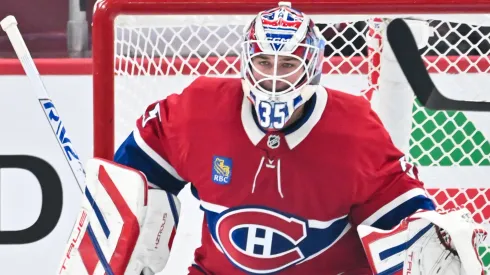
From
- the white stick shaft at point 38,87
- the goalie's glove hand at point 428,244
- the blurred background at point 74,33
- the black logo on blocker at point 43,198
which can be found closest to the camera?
the goalie's glove hand at point 428,244

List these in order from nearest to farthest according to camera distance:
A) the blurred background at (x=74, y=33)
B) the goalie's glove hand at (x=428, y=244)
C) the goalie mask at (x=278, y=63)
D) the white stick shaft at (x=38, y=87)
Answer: the goalie's glove hand at (x=428, y=244), the goalie mask at (x=278, y=63), the white stick shaft at (x=38, y=87), the blurred background at (x=74, y=33)

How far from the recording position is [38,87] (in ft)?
5.96

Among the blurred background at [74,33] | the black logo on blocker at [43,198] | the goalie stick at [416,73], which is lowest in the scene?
the black logo on blocker at [43,198]

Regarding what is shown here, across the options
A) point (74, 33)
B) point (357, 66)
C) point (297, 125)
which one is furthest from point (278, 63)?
point (74, 33)

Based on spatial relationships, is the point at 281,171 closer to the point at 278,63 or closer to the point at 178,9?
the point at 278,63

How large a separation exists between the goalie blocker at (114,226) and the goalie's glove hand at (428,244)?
40cm

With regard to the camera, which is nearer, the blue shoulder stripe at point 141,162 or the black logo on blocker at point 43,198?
the blue shoulder stripe at point 141,162

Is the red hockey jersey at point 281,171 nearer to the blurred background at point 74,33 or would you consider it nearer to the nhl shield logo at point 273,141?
the nhl shield logo at point 273,141

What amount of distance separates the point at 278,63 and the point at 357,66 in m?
0.53

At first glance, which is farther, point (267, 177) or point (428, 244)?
point (267, 177)

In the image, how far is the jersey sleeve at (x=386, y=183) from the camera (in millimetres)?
1674

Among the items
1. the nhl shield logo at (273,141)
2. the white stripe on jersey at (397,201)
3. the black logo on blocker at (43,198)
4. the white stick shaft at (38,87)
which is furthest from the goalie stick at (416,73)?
the black logo on blocker at (43,198)

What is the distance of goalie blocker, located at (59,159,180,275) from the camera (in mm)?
1706

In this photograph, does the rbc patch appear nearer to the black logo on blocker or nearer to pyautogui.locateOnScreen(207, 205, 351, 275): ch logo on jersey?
pyautogui.locateOnScreen(207, 205, 351, 275): ch logo on jersey
